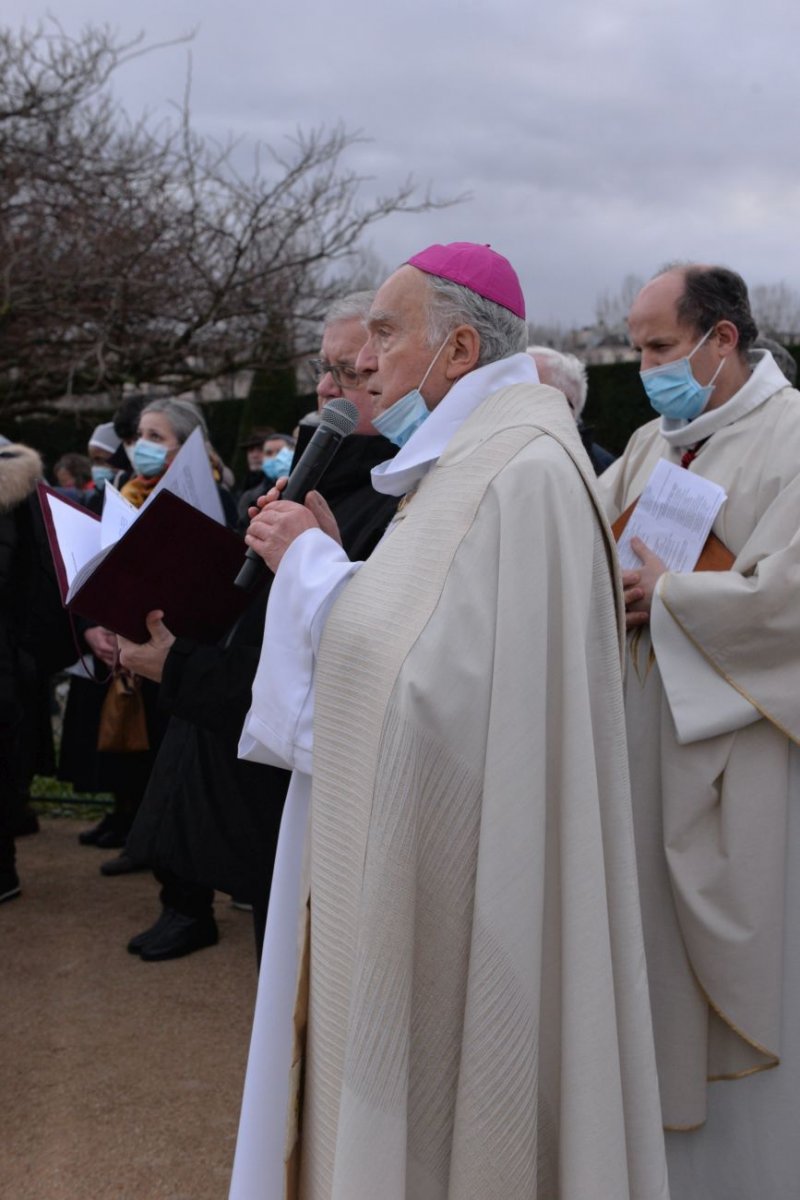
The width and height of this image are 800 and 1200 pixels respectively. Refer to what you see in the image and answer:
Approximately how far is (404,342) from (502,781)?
0.83m

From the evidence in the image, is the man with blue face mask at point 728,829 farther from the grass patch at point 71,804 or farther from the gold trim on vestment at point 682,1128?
the grass patch at point 71,804

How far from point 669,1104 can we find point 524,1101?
1085mm

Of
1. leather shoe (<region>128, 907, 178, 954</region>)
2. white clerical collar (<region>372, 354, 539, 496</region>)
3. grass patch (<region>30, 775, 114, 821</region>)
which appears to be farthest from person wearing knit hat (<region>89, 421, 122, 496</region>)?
white clerical collar (<region>372, 354, 539, 496</region>)

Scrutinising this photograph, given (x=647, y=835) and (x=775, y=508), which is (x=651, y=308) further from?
(x=647, y=835)

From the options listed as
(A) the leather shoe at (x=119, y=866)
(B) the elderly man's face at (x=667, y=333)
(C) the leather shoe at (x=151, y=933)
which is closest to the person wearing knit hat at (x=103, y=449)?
(A) the leather shoe at (x=119, y=866)

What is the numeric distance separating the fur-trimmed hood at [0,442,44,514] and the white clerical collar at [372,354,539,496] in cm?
310

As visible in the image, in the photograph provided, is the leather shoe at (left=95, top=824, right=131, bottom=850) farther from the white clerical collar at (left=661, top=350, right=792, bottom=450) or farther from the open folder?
the white clerical collar at (left=661, top=350, right=792, bottom=450)

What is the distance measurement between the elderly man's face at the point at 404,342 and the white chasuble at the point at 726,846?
905 millimetres

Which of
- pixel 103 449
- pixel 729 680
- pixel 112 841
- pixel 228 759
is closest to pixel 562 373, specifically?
pixel 729 680

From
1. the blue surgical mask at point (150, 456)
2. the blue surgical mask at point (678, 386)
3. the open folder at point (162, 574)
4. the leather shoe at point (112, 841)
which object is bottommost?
the leather shoe at point (112, 841)

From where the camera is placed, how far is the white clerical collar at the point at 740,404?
3.18m

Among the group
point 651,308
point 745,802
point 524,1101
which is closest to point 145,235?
point 651,308

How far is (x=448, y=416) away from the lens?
2.27m

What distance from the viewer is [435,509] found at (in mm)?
2098
